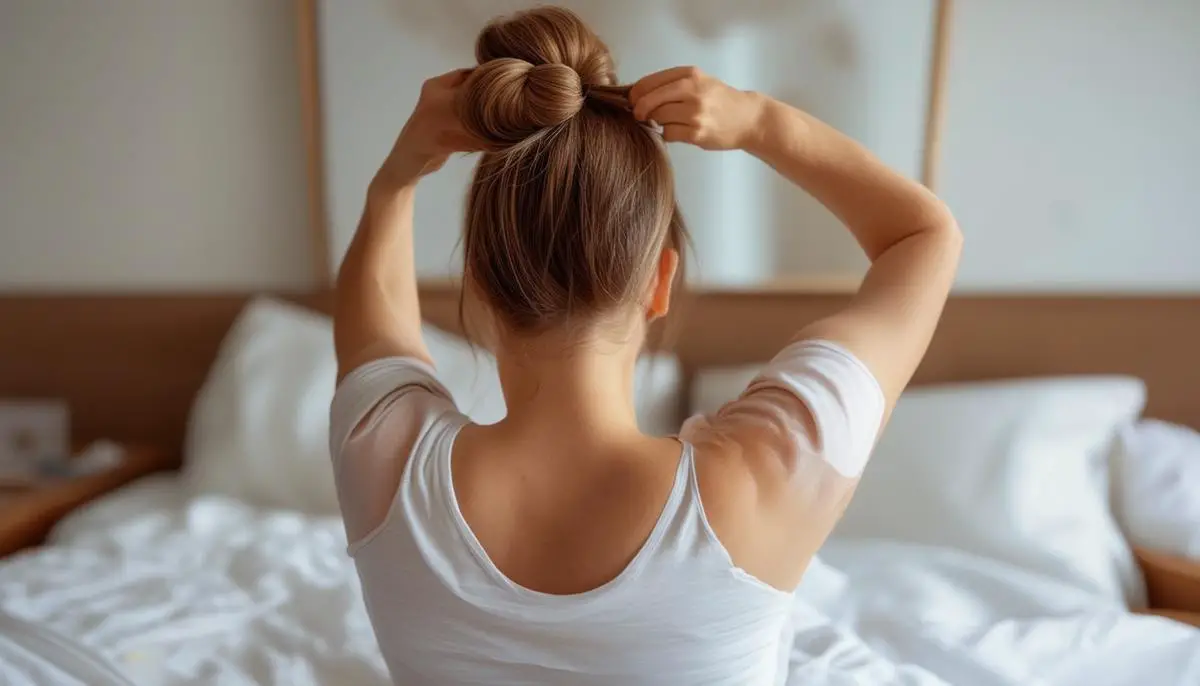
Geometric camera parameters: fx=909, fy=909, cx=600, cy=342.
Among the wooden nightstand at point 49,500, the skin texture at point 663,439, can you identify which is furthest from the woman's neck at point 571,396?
the wooden nightstand at point 49,500

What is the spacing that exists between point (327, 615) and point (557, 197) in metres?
0.92

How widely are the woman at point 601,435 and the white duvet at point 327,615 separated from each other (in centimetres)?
37

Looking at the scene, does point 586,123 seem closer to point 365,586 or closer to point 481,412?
point 365,586

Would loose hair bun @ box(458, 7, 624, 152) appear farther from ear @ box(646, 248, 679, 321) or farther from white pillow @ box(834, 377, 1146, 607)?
white pillow @ box(834, 377, 1146, 607)

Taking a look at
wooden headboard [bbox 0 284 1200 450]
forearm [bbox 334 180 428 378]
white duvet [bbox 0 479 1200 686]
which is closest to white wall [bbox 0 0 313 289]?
wooden headboard [bbox 0 284 1200 450]

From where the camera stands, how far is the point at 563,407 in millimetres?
764

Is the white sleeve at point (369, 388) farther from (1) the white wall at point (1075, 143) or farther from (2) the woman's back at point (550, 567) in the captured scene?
(1) the white wall at point (1075, 143)

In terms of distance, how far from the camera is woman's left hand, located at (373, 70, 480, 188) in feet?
2.75

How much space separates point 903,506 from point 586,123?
1205 millimetres

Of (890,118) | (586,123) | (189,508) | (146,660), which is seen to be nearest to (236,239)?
(189,508)

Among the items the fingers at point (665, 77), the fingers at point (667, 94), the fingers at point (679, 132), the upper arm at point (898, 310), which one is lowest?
the upper arm at point (898, 310)

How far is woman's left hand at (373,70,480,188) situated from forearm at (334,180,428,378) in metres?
0.04

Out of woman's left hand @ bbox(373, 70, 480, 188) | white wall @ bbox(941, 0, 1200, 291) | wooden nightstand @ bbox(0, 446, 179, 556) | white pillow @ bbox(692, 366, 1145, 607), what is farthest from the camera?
white wall @ bbox(941, 0, 1200, 291)

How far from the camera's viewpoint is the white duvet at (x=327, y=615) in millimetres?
1185
